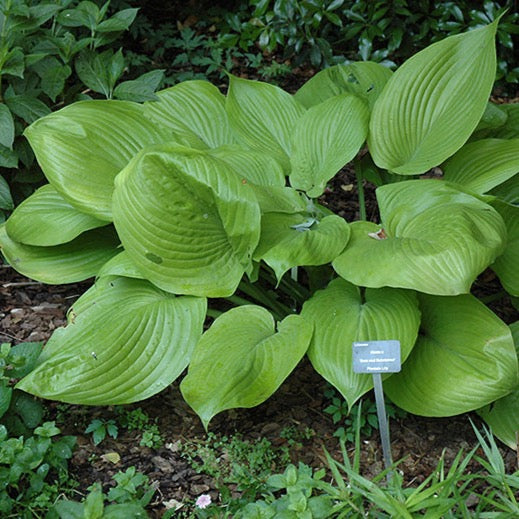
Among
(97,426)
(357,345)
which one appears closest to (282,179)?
(357,345)

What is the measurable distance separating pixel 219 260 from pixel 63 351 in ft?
1.84

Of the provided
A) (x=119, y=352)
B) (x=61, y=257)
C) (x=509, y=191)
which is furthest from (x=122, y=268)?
(x=509, y=191)

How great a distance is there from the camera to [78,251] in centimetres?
289

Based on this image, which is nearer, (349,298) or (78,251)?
(349,298)

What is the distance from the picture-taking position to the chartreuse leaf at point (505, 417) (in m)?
2.46

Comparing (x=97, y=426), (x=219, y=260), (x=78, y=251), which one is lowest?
(x=97, y=426)

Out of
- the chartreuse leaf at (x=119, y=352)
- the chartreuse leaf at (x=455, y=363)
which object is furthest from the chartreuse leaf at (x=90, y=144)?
the chartreuse leaf at (x=455, y=363)

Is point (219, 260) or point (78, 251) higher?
point (219, 260)

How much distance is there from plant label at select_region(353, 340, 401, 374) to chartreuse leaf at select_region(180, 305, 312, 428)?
0.80 feet

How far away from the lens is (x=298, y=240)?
2.41 m

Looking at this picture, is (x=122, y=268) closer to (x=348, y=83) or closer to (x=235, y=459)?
(x=235, y=459)

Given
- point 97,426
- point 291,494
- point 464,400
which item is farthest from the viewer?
point 97,426

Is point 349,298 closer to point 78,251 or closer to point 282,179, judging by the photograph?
point 282,179

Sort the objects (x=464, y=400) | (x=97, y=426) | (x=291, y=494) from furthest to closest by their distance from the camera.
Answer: (x=97, y=426) → (x=464, y=400) → (x=291, y=494)
